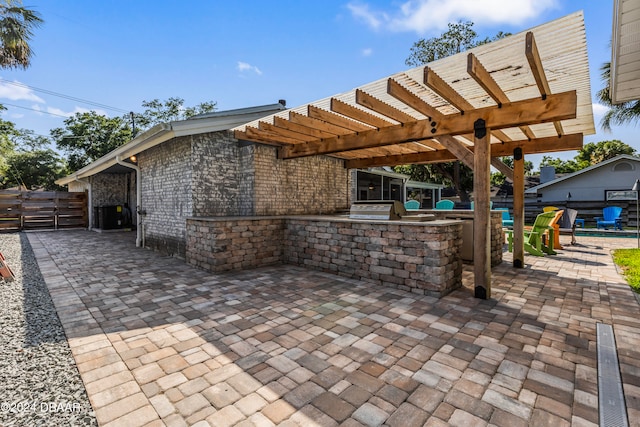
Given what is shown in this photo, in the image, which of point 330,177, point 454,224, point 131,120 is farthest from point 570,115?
point 131,120

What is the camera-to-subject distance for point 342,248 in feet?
16.9

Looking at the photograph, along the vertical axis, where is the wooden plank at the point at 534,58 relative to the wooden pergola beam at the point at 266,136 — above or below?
below

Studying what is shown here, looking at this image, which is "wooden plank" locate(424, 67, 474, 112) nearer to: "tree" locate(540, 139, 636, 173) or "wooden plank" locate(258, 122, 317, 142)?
"wooden plank" locate(258, 122, 317, 142)

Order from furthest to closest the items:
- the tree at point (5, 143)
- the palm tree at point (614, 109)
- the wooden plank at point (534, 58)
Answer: the tree at point (5, 143) → the palm tree at point (614, 109) → the wooden plank at point (534, 58)

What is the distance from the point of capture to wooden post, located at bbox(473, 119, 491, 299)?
3.98 m

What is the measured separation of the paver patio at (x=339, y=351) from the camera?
71.5 inches

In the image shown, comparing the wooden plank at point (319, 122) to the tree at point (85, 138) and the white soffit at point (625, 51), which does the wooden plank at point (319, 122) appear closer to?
the white soffit at point (625, 51)

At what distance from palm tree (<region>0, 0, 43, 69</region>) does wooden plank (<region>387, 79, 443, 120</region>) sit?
12.5 meters

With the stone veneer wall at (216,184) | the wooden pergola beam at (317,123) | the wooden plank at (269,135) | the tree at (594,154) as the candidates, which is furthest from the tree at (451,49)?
the wooden pergola beam at (317,123)

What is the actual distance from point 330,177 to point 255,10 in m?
4.94

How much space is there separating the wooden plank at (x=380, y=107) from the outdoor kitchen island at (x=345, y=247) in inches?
62.5

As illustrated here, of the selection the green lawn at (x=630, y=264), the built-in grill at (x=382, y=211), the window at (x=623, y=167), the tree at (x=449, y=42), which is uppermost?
the tree at (x=449, y=42)

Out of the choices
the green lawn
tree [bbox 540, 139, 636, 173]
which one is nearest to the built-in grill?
the green lawn

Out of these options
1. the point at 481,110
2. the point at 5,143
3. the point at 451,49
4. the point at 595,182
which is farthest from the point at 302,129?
the point at 5,143
